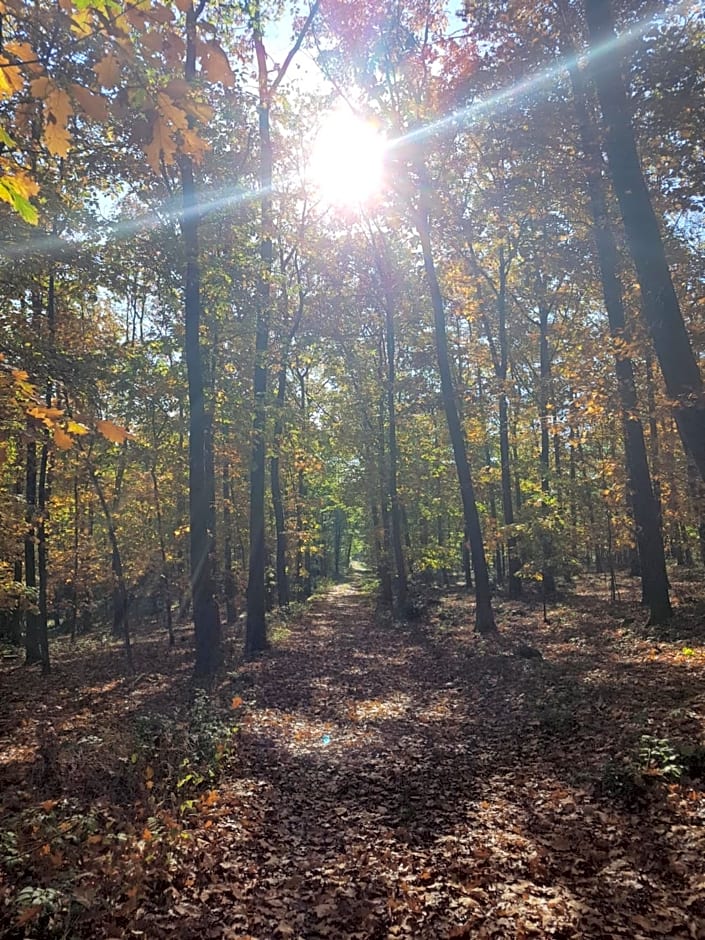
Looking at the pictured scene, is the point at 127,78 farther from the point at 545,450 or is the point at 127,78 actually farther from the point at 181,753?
the point at 545,450

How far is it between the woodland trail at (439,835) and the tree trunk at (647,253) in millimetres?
3926

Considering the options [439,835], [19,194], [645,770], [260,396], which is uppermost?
[260,396]

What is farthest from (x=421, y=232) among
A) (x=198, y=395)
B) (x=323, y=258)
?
(x=198, y=395)

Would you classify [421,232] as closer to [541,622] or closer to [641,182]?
[641,182]

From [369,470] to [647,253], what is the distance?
68.5 feet

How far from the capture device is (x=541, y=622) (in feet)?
57.7

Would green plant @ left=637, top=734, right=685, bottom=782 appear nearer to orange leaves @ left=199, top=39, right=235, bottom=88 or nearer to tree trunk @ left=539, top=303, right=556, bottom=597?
orange leaves @ left=199, top=39, right=235, bottom=88

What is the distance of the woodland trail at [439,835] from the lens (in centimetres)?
404

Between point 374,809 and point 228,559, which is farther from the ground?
point 228,559

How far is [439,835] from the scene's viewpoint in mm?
5277

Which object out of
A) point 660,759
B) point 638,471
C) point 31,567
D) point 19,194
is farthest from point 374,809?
point 31,567

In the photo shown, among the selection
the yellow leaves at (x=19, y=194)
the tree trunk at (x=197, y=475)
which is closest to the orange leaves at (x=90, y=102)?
the yellow leaves at (x=19, y=194)

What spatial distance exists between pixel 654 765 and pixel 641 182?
22.1ft

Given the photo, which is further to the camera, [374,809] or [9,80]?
[374,809]
